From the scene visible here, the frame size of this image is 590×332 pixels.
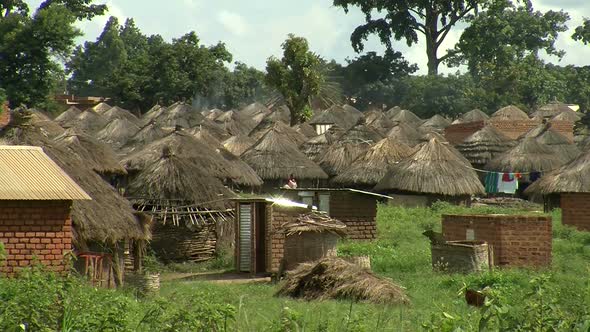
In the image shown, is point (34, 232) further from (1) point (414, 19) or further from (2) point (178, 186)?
(1) point (414, 19)

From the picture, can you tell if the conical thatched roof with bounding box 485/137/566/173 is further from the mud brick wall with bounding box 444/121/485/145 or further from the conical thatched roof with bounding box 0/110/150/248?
the conical thatched roof with bounding box 0/110/150/248

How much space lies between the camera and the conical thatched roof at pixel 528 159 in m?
36.0

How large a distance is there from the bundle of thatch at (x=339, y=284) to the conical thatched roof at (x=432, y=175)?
15611 mm

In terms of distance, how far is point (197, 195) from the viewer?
20.1 metres

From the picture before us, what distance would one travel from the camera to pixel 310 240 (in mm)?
16500

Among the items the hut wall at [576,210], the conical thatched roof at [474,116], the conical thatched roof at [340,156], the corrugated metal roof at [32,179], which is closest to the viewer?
the corrugated metal roof at [32,179]

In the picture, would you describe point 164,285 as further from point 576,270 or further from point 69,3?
point 69,3

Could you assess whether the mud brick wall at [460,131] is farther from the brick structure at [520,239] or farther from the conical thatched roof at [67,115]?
the brick structure at [520,239]

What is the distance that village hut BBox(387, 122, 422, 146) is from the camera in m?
42.1

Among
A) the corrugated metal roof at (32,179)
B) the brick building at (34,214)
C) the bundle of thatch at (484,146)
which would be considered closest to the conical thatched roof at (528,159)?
the bundle of thatch at (484,146)

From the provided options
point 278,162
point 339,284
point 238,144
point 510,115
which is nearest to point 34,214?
point 339,284

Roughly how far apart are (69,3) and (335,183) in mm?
19033

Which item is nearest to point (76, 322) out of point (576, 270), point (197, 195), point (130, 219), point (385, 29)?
point (130, 219)

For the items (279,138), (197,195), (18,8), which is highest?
(18,8)
